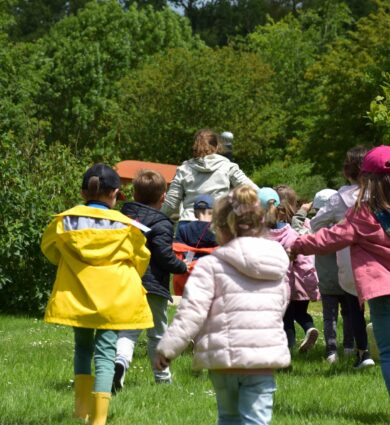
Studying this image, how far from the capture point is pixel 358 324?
8.95 metres

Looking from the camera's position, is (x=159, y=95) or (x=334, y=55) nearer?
(x=334, y=55)

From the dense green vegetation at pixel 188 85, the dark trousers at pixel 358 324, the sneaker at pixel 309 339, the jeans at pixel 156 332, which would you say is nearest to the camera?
the jeans at pixel 156 332

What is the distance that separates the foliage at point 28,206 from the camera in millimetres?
13781

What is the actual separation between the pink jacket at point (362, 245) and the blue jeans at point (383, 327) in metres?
0.12

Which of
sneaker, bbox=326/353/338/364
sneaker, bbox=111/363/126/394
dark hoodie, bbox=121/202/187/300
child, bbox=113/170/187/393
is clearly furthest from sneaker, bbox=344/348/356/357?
sneaker, bbox=111/363/126/394

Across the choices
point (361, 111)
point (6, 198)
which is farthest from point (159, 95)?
point (6, 198)

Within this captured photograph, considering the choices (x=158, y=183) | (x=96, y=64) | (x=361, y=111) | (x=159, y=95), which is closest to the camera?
(x=158, y=183)

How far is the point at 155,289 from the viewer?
779cm

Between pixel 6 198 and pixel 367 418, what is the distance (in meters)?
8.14

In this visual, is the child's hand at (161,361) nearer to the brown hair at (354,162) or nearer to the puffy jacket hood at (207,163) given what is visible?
the brown hair at (354,162)

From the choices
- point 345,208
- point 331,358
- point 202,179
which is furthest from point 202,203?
point 331,358

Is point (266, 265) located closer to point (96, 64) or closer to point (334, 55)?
point (334, 55)

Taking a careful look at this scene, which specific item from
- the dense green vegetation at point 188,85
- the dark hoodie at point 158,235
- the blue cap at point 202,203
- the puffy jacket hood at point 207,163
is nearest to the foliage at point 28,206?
the dense green vegetation at point 188,85

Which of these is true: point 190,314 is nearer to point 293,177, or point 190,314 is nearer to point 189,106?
point 293,177
